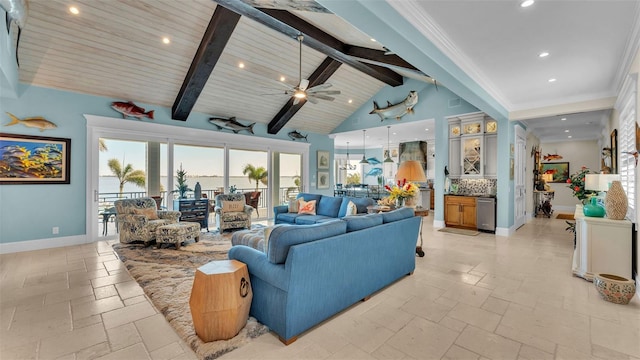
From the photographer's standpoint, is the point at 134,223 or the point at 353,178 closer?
the point at 134,223

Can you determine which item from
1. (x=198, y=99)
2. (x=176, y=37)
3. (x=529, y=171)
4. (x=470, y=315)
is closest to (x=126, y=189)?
(x=198, y=99)

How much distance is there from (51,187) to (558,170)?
1465 centimetres

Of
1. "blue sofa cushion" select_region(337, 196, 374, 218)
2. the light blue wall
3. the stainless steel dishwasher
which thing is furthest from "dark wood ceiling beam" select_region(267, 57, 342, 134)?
the stainless steel dishwasher

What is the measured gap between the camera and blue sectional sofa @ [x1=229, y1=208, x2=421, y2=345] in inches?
83.7

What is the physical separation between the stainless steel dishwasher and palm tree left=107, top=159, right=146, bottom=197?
25.9 feet

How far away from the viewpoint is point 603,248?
3371mm

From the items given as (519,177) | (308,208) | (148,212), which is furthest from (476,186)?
(148,212)

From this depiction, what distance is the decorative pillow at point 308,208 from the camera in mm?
5988

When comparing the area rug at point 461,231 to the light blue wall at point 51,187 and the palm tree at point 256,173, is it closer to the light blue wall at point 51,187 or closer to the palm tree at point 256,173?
the palm tree at point 256,173

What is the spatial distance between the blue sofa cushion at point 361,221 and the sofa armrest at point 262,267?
838mm

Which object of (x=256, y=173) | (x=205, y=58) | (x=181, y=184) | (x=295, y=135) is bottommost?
(x=181, y=184)

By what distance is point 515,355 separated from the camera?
2.01m

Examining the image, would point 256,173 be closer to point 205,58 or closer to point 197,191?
point 197,191

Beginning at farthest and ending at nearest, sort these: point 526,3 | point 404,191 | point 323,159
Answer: point 323,159, point 404,191, point 526,3
